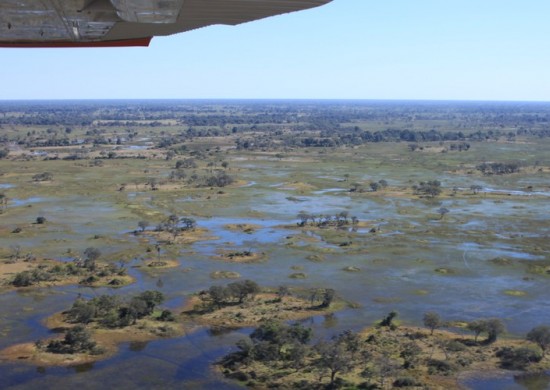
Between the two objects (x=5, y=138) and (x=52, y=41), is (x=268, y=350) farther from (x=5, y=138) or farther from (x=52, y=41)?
(x=5, y=138)

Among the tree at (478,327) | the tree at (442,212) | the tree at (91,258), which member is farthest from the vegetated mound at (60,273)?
the tree at (442,212)

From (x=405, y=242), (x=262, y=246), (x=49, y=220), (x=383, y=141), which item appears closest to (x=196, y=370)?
(x=262, y=246)

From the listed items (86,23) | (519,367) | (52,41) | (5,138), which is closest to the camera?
(86,23)

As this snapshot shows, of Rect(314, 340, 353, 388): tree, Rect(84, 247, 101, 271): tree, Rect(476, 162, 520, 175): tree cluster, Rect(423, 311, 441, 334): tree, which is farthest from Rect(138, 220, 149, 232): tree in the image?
Rect(476, 162, 520, 175): tree cluster

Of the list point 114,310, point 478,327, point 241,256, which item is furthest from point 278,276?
point 478,327

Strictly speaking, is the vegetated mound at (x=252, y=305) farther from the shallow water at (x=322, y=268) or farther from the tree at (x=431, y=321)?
the tree at (x=431, y=321)
